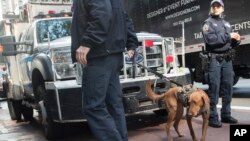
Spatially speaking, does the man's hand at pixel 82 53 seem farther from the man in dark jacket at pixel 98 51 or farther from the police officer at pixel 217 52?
the police officer at pixel 217 52

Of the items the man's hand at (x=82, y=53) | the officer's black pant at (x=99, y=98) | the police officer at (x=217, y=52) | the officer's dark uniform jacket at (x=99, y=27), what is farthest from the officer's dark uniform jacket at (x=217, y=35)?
the man's hand at (x=82, y=53)

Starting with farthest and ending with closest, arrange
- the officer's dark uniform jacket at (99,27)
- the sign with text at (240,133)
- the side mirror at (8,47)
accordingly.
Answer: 1. the side mirror at (8,47)
2. the sign with text at (240,133)
3. the officer's dark uniform jacket at (99,27)

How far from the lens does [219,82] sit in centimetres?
583

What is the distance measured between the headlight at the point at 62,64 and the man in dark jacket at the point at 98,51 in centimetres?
235

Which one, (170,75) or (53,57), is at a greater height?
(53,57)

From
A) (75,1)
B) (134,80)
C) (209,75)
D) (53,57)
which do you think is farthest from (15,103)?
(75,1)

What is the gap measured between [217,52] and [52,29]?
305 centimetres

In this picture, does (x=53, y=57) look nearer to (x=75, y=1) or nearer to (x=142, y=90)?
(x=142, y=90)

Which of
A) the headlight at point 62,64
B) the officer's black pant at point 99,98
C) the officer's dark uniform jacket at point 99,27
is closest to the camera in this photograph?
the officer's dark uniform jacket at point 99,27

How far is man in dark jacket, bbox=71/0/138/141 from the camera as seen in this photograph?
3.27m

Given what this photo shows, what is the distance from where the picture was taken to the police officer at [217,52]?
225 inches

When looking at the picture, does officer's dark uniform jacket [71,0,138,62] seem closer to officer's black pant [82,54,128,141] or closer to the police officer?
officer's black pant [82,54,128,141]

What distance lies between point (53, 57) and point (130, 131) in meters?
1.63

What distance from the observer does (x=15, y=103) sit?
904 cm
